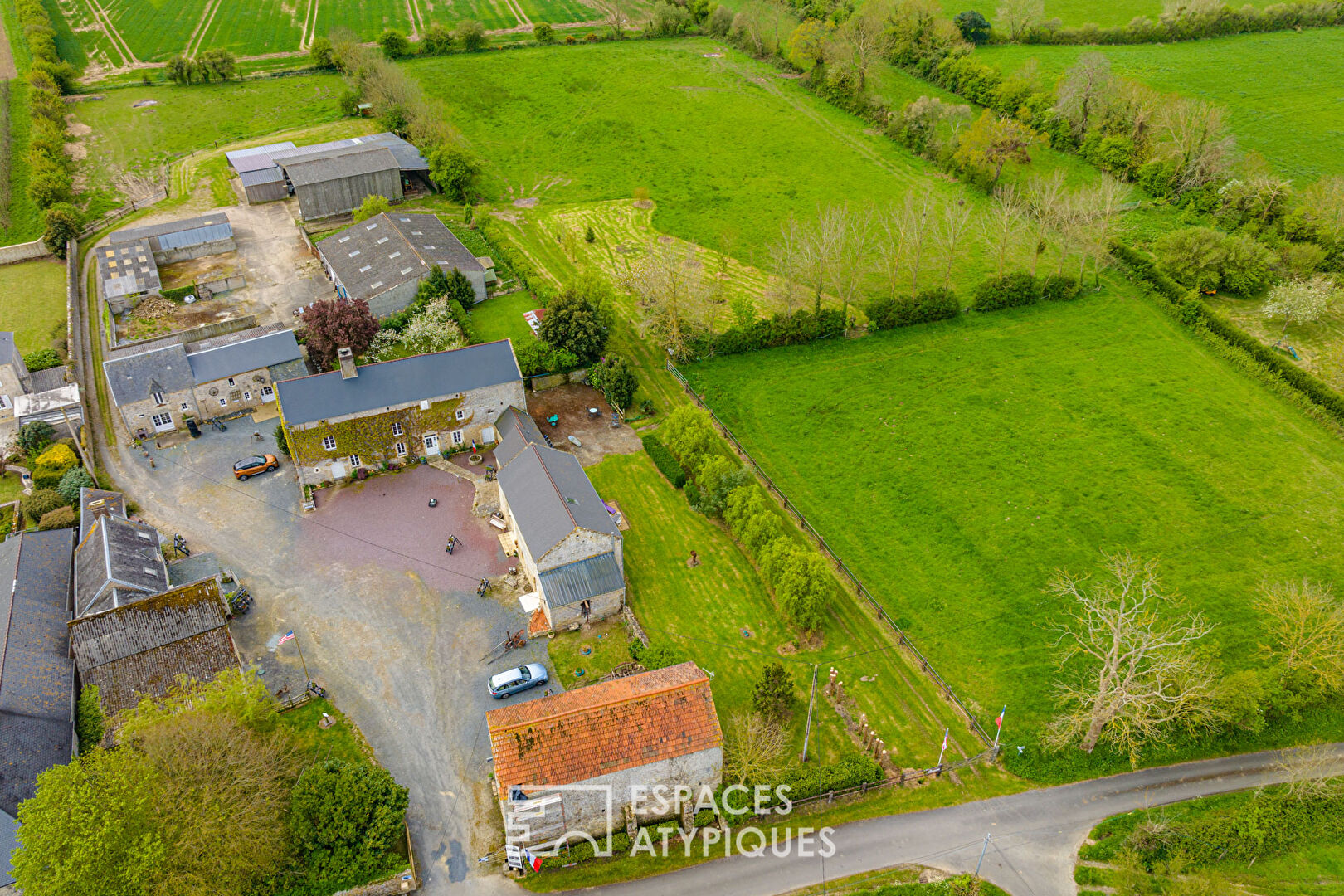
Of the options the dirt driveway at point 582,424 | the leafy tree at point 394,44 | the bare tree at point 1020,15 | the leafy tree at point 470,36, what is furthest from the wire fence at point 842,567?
the bare tree at point 1020,15

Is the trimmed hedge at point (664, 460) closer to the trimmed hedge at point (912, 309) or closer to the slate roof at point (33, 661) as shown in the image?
the trimmed hedge at point (912, 309)

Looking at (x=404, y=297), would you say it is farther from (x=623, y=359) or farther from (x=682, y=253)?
(x=682, y=253)

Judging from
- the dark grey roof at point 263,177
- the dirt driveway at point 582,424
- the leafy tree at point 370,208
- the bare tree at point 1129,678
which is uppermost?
the dark grey roof at point 263,177

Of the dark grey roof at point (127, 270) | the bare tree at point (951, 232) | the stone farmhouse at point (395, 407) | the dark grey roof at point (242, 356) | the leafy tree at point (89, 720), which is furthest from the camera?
the bare tree at point (951, 232)

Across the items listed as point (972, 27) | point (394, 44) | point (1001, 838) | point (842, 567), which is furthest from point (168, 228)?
point (972, 27)

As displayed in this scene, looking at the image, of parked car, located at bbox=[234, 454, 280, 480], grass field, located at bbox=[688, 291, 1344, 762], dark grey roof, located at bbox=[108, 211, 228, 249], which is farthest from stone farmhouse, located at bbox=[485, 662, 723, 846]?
dark grey roof, located at bbox=[108, 211, 228, 249]

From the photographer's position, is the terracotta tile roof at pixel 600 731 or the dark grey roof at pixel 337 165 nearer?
the terracotta tile roof at pixel 600 731

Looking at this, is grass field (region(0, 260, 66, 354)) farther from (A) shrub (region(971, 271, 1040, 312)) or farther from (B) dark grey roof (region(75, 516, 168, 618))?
(A) shrub (region(971, 271, 1040, 312))
